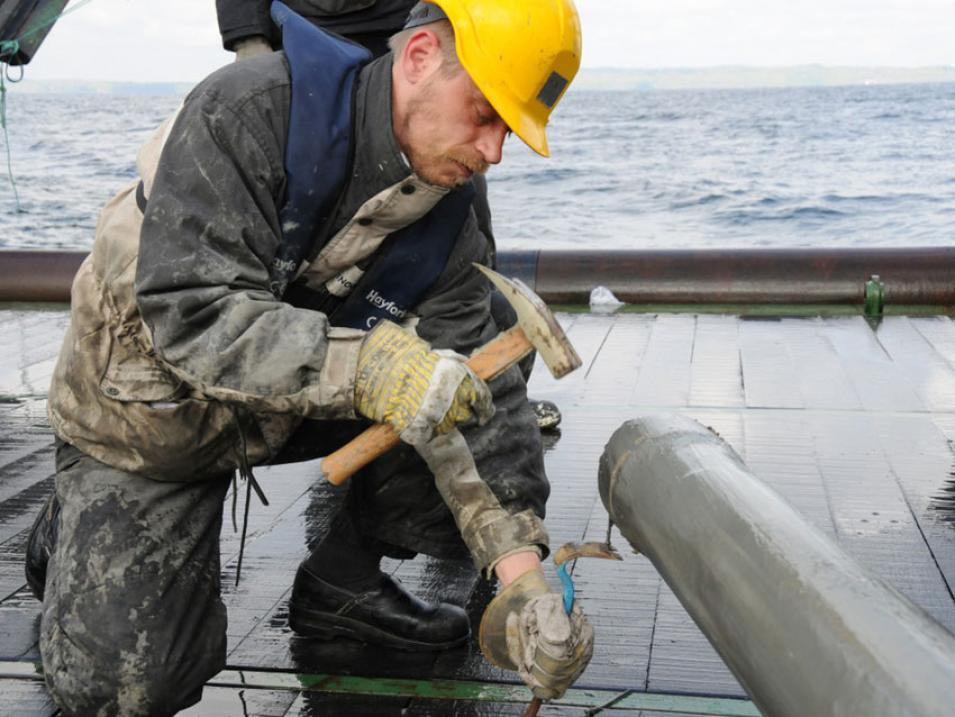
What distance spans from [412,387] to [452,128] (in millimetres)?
594

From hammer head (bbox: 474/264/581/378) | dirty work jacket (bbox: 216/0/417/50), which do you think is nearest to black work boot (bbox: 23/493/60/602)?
hammer head (bbox: 474/264/581/378)

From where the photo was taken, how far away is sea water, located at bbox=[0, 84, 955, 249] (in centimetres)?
1795

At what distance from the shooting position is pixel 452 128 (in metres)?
2.42

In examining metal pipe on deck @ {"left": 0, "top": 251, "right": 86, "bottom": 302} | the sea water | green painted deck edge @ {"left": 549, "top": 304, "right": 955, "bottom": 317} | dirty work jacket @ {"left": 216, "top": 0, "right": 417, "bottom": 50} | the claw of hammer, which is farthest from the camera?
the sea water

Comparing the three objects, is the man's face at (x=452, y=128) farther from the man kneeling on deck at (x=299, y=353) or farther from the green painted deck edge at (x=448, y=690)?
the green painted deck edge at (x=448, y=690)

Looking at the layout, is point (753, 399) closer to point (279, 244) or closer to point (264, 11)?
point (264, 11)

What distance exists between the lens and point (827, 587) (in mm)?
1566

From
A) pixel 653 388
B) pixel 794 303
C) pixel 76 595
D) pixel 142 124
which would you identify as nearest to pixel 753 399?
pixel 653 388

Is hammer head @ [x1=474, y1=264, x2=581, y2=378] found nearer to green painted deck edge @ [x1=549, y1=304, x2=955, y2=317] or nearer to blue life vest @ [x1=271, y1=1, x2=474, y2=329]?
blue life vest @ [x1=271, y1=1, x2=474, y2=329]

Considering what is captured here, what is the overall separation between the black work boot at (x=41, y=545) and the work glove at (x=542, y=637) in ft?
3.93

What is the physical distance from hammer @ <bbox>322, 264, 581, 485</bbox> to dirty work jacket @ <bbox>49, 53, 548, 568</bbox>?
0.11 m

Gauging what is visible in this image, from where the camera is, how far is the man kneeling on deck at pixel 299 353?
2.22 m

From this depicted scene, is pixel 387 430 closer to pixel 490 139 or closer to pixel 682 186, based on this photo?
pixel 490 139

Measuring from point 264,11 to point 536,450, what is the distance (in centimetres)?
182
